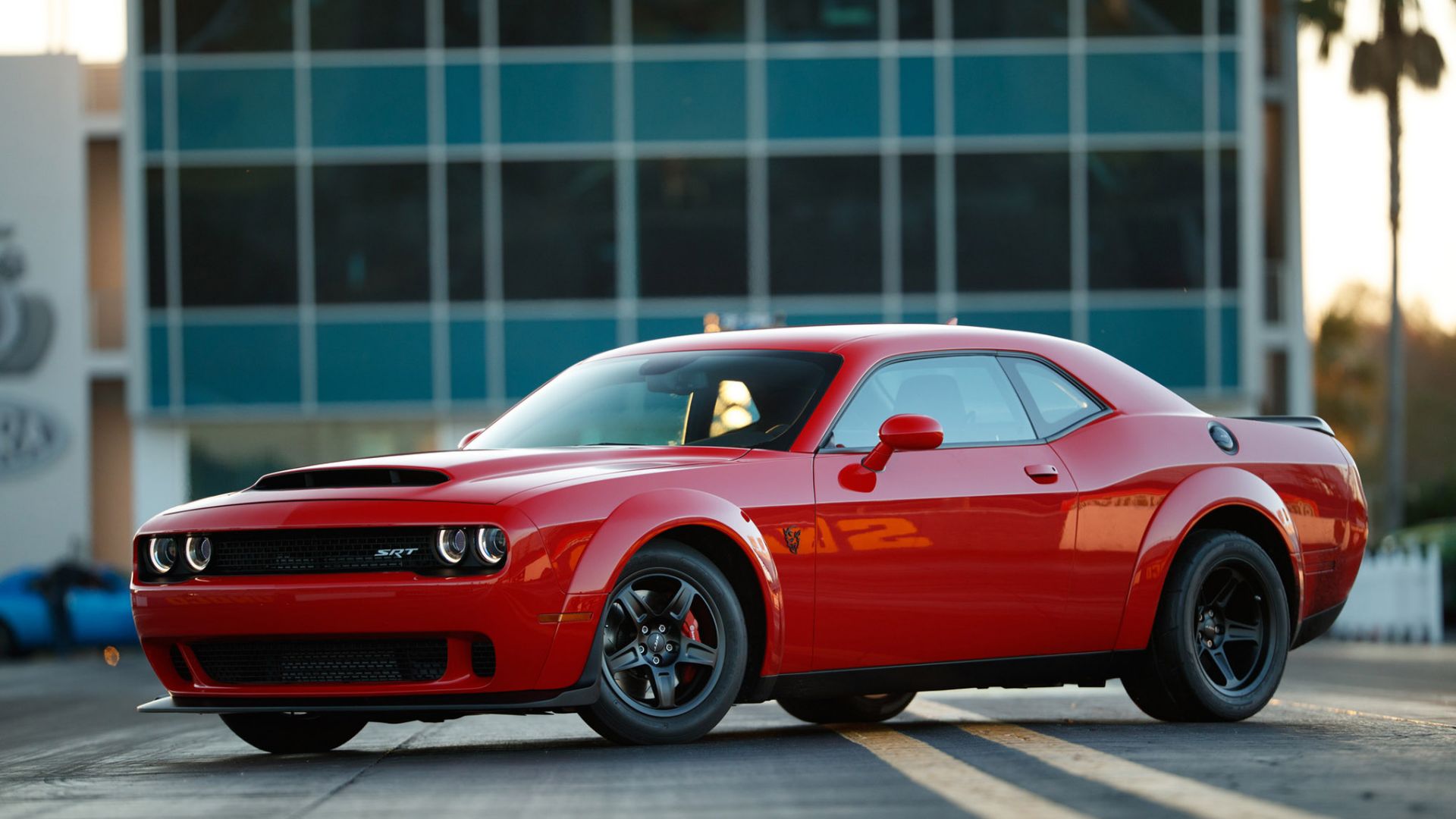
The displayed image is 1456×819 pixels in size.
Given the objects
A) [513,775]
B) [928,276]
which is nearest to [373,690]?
[513,775]

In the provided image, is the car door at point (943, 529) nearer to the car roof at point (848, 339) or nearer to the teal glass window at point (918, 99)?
the car roof at point (848, 339)

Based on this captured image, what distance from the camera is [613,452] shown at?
786 cm

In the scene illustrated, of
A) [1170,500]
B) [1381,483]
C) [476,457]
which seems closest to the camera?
[476,457]

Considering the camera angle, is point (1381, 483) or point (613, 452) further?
point (1381, 483)

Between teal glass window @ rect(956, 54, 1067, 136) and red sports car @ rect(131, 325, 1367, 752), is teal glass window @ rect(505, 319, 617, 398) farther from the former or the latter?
red sports car @ rect(131, 325, 1367, 752)

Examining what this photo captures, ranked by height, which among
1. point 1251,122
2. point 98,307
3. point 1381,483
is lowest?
point 1381,483

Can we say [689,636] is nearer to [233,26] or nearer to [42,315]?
[233,26]

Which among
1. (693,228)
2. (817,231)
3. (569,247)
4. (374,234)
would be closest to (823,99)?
(817,231)

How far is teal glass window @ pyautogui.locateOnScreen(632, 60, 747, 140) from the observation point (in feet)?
92.3

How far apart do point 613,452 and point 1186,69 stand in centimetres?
2185

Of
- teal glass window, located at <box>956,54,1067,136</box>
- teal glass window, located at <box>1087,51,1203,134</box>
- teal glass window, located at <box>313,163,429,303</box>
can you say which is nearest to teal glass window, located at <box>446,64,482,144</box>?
teal glass window, located at <box>313,163,429,303</box>

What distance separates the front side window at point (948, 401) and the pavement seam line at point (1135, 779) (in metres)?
1.13

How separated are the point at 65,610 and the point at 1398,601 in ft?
50.0

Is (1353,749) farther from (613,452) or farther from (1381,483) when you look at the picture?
(1381,483)
